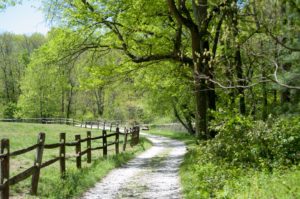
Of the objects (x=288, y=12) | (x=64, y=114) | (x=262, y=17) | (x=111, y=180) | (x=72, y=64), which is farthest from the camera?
(x=64, y=114)

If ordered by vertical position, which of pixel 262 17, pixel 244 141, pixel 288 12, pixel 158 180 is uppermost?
pixel 288 12

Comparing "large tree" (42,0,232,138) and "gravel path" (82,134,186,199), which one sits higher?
"large tree" (42,0,232,138)

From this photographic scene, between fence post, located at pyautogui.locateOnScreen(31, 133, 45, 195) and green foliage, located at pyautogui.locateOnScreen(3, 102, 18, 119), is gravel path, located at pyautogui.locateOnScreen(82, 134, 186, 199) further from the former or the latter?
green foliage, located at pyautogui.locateOnScreen(3, 102, 18, 119)

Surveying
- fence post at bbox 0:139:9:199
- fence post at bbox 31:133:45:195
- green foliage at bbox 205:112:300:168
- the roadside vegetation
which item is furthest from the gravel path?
fence post at bbox 0:139:9:199

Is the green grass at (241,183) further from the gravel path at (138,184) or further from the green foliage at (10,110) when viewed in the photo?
the green foliage at (10,110)

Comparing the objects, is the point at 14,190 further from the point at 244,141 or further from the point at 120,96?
the point at 120,96

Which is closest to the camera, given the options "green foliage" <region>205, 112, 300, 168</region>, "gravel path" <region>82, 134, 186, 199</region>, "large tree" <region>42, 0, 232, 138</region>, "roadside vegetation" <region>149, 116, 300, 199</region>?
"roadside vegetation" <region>149, 116, 300, 199</region>

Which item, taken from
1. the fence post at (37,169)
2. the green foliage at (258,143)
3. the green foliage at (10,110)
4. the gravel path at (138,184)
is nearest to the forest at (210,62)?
the green foliage at (258,143)

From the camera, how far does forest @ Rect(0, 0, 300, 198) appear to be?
24.4 feet

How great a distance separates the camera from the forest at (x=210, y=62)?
745 cm

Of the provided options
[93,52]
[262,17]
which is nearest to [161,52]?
[93,52]

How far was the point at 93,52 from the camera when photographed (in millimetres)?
18609

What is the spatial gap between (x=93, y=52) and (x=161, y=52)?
120 inches

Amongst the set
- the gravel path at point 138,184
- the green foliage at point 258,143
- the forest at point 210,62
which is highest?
the forest at point 210,62
